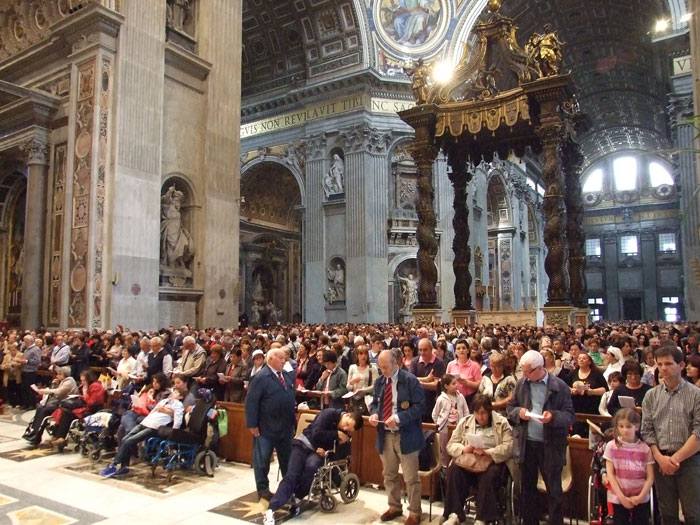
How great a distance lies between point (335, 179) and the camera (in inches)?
1041

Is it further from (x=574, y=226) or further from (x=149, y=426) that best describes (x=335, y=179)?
Answer: (x=149, y=426)

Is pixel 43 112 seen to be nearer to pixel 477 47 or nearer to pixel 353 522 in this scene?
pixel 477 47

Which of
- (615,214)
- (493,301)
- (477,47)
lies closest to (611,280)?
(615,214)

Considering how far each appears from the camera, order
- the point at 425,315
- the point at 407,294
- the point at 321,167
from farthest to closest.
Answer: the point at 321,167 < the point at 407,294 < the point at 425,315

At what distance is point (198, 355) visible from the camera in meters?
8.40

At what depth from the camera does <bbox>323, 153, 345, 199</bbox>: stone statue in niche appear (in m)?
26.4

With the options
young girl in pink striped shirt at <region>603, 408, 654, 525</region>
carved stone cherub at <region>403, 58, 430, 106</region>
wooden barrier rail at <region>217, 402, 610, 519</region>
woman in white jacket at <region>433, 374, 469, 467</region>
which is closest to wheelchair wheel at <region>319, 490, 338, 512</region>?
wooden barrier rail at <region>217, 402, 610, 519</region>

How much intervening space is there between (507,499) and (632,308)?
154 ft

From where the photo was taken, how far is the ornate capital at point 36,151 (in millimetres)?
14812

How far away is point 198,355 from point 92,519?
3295 millimetres

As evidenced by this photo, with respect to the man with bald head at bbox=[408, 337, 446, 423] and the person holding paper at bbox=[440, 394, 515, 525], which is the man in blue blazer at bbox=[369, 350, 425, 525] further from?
the man with bald head at bbox=[408, 337, 446, 423]

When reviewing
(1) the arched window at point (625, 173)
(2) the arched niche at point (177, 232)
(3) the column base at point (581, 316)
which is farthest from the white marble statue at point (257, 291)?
(1) the arched window at point (625, 173)

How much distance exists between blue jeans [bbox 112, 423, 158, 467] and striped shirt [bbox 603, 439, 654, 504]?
15.4 feet

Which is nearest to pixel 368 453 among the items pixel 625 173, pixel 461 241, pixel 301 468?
pixel 301 468
